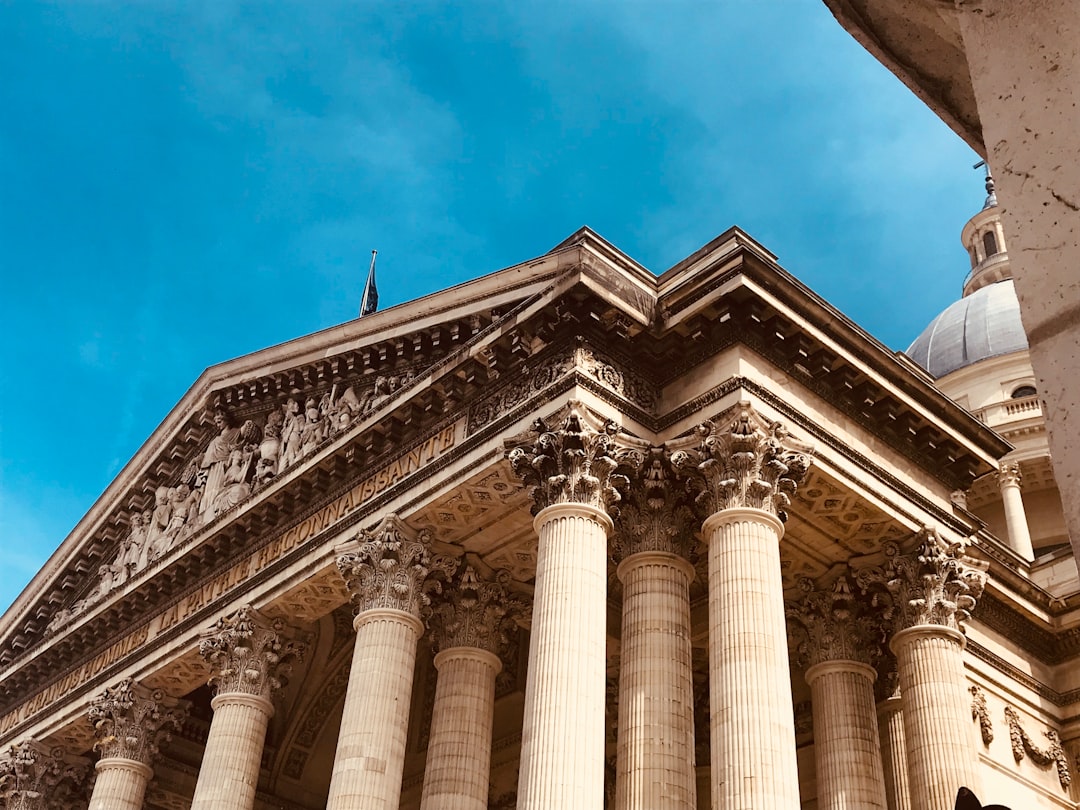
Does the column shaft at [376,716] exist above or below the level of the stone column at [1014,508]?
below

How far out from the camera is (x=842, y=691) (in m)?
19.8

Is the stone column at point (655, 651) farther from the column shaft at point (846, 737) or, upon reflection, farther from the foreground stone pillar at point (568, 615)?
the column shaft at point (846, 737)

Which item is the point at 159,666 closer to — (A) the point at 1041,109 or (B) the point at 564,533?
(B) the point at 564,533

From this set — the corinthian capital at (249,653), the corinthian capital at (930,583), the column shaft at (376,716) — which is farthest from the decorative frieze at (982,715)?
the corinthian capital at (249,653)

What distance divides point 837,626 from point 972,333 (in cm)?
3373

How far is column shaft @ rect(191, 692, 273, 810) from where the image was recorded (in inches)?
835

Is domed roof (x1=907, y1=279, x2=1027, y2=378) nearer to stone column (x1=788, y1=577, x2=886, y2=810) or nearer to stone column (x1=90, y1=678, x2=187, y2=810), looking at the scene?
stone column (x1=788, y1=577, x2=886, y2=810)

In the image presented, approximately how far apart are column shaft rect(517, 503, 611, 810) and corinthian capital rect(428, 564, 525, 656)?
3795 millimetres

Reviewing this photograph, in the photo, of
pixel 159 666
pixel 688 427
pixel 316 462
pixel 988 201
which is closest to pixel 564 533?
pixel 688 427

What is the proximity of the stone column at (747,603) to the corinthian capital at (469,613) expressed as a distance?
481 cm

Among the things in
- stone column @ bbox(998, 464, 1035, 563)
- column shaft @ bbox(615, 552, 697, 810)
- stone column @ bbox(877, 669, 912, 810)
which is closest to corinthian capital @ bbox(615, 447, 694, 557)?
column shaft @ bbox(615, 552, 697, 810)

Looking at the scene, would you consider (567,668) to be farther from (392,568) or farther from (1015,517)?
(1015,517)

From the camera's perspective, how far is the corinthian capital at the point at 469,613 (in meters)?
20.7

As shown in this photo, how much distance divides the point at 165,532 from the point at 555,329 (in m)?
13.1
